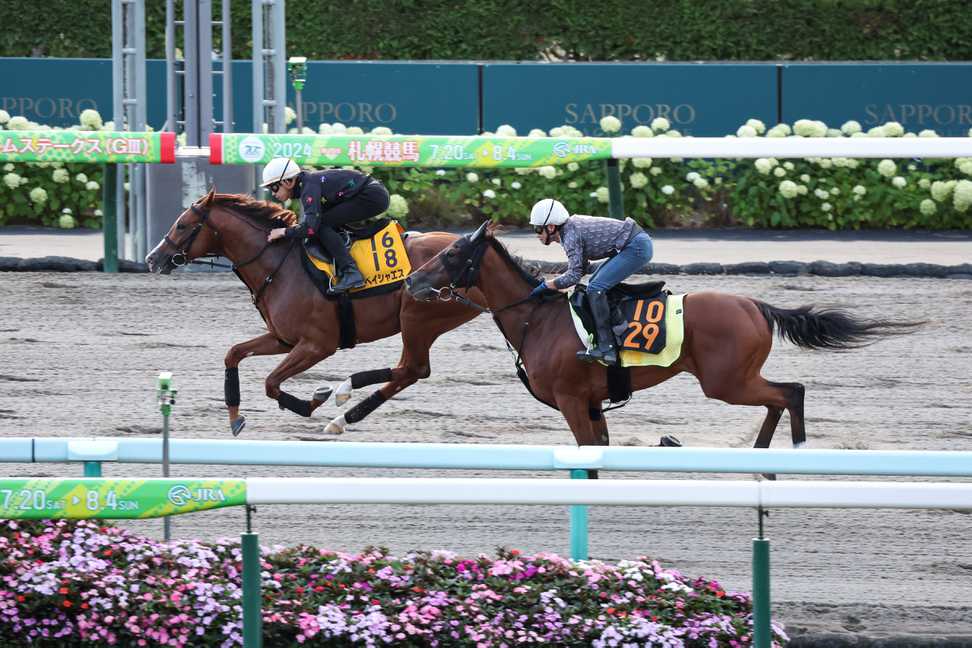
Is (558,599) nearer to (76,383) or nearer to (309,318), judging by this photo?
(309,318)

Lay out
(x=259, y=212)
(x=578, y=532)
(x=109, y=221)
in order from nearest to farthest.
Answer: (x=578, y=532) < (x=259, y=212) < (x=109, y=221)

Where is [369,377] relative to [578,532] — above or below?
above

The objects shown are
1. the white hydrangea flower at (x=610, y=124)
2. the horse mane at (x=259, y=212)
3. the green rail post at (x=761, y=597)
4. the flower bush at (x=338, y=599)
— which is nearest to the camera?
the green rail post at (x=761, y=597)

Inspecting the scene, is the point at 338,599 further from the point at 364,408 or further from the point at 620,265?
the point at 364,408

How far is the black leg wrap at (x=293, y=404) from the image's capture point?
938 cm

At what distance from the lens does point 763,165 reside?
52.0 feet

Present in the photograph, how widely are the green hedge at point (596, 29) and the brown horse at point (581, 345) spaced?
1138 cm

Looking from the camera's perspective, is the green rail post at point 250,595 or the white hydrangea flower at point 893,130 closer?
the green rail post at point 250,595

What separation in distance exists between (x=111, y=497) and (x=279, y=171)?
4.89 metres

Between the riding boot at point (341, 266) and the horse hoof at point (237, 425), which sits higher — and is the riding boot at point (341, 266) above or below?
above

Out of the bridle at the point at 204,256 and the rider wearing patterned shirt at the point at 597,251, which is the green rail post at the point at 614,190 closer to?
the bridle at the point at 204,256

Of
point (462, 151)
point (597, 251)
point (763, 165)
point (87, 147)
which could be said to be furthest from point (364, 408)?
point (763, 165)

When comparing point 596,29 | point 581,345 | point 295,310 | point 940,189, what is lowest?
point 581,345

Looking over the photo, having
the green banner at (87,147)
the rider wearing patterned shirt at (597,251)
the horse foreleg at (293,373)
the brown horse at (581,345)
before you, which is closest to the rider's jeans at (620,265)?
the rider wearing patterned shirt at (597,251)
